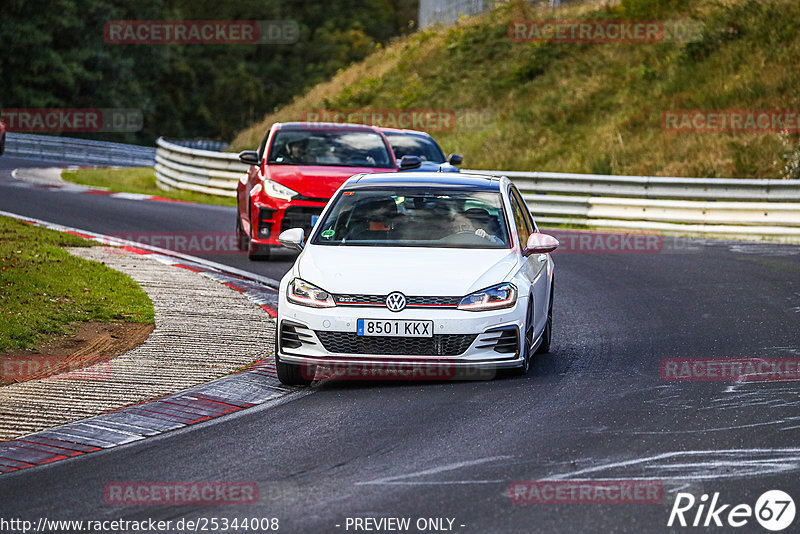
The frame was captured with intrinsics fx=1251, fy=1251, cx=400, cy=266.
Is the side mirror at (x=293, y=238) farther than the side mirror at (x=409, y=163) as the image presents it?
No

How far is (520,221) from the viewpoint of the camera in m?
10.7

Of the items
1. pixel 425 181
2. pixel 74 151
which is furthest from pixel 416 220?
pixel 74 151

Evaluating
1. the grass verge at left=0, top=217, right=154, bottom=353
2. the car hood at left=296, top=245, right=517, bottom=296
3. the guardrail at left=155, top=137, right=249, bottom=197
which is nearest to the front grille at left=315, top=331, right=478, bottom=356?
the car hood at left=296, top=245, right=517, bottom=296

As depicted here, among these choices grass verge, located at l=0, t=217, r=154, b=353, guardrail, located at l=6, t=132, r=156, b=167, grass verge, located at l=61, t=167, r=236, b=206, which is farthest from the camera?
guardrail, located at l=6, t=132, r=156, b=167

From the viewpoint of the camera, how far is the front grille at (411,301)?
9016 mm

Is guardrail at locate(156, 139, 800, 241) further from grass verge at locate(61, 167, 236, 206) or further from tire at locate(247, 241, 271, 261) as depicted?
grass verge at locate(61, 167, 236, 206)

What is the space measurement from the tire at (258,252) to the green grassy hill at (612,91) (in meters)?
12.7

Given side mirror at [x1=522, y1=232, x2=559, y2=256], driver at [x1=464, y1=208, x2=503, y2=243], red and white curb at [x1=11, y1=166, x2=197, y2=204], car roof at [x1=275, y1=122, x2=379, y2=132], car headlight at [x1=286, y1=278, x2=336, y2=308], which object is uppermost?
car roof at [x1=275, y1=122, x2=379, y2=132]

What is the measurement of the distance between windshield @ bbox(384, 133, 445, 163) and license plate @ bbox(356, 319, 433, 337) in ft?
40.1

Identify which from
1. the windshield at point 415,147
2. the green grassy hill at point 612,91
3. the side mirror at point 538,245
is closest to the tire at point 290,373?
the side mirror at point 538,245

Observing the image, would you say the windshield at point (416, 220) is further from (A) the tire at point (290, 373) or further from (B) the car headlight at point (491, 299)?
(A) the tire at point (290, 373)

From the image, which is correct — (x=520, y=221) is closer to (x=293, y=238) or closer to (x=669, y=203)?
(x=293, y=238)

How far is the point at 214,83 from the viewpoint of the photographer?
246 feet

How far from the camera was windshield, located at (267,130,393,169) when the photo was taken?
17.2 meters
